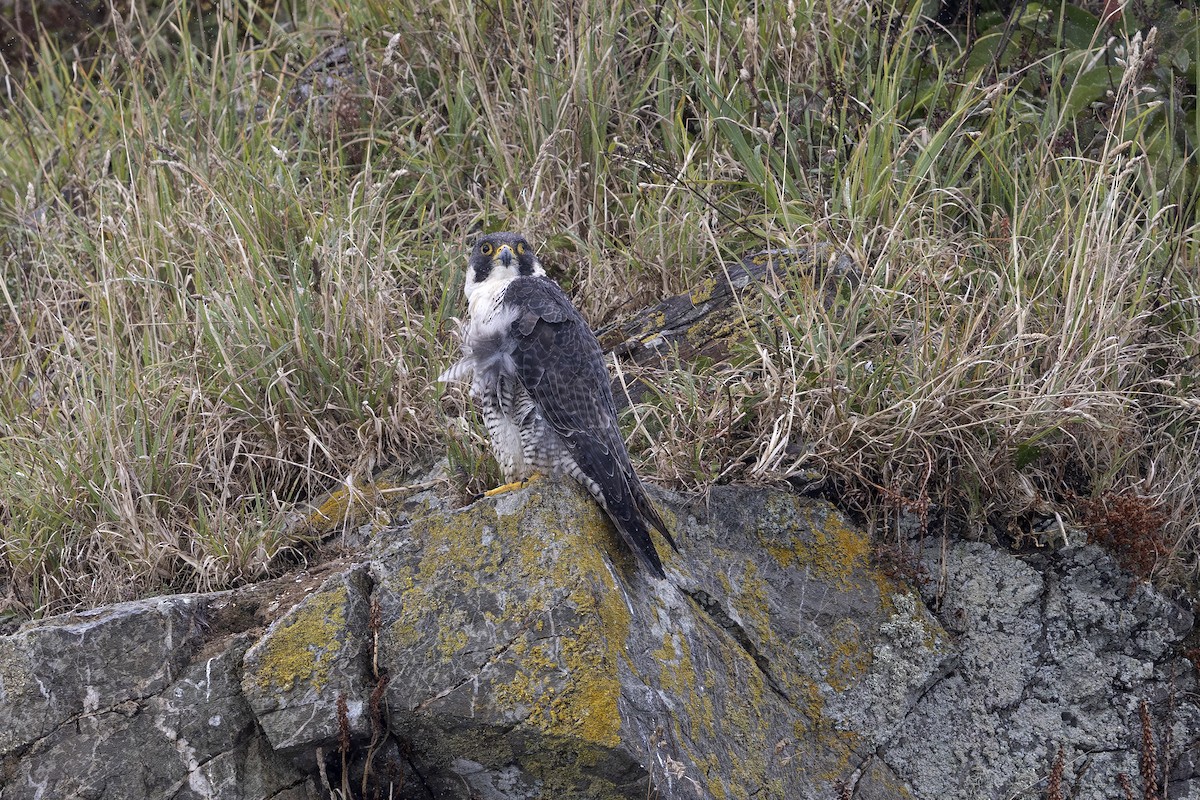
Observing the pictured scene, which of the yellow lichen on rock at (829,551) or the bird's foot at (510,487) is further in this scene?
the yellow lichen on rock at (829,551)

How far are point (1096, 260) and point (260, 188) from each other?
2.91 m

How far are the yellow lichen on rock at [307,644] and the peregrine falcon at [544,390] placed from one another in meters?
0.70

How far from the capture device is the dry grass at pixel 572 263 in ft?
10.5

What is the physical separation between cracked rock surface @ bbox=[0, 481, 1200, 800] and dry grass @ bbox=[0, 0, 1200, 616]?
0.26m

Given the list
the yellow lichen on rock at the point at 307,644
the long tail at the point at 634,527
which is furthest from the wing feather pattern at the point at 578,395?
the yellow lichen on rock at the point at 307,644

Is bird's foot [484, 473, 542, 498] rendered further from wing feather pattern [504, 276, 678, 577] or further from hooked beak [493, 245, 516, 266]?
hooked beak [493, 245, 516, 266]

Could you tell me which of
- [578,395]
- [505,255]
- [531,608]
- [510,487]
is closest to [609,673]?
[531,608]

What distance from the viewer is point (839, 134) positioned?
13.2ft

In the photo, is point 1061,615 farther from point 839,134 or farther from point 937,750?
point 839,134

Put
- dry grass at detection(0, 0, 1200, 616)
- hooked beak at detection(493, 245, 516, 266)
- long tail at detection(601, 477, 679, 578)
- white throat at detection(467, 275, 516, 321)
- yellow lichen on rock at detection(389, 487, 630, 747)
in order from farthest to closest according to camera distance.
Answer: hooked beak at detection(493, 245, 516, 266)
white throat at detection(467, 275, 516, 321)
dry grass at detection(0, 0, 1200, 616)
long tail at detection(601, 477, 679, 578)
yellow lichen on rock at detection(389, 487, 630, 747)

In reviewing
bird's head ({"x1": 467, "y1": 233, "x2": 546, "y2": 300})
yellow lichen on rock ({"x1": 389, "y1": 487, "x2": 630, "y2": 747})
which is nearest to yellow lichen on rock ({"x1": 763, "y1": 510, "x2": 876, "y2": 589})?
yellow lichen on rock ({"x1": 389, "y1": 487, "x2": 630, "y2": 747})

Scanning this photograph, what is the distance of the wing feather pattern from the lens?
2.76 m

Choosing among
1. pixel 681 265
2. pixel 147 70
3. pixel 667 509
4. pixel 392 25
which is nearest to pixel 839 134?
pixel 681 265

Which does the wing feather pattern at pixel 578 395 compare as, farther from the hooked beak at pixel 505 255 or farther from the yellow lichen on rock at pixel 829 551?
the yellow lichen on rock at pixel 829 551
